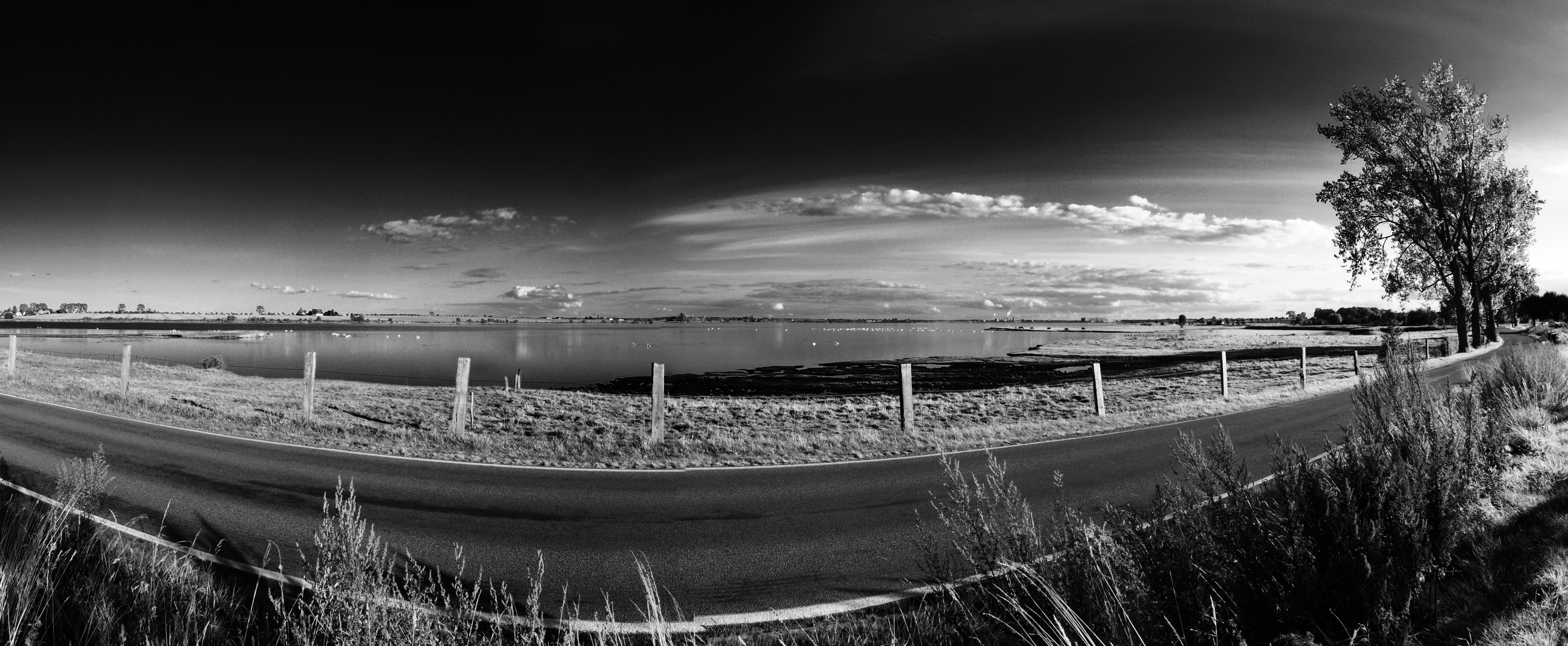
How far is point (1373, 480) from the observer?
3.40 m

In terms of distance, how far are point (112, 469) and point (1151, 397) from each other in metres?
Answer: 28.6

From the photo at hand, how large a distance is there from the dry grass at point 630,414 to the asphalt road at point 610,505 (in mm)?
1197

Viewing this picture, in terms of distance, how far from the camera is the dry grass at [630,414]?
12.2m

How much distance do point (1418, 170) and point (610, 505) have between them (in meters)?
36.5

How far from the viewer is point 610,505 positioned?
800cm

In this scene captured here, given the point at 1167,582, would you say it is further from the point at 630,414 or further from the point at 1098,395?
the point at 630,414

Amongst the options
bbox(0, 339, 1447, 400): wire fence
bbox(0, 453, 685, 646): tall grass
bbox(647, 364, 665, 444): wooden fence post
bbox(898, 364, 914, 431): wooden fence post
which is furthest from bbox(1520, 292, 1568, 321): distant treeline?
bbox(0, 453, 685, 646): tall grass

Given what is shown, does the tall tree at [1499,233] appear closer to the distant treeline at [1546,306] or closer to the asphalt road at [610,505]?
the asphalt road at [610,505]

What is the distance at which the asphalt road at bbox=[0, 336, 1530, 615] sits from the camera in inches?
221

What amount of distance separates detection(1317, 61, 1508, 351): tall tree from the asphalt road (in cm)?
2241

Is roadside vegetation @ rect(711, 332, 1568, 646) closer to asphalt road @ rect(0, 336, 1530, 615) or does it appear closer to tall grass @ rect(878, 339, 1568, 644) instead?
tall grass @ rect(878, 339, 1568, 644)

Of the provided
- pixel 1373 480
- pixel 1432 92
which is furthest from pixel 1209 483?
pixel 1432 92

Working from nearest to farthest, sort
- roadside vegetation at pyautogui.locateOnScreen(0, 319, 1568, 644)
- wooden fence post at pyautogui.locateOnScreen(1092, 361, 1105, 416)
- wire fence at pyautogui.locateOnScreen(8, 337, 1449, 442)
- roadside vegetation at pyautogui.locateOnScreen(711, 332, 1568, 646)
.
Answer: roadside vegetation at pyautogui.locateOnScreen(0, 319, 1568, 644)
roadside vegetation at pyautogui.locateOnScreen(711, 332, 1568, 646)
wire fence at pyautogui.locateOnScreen(8, 337, 1449, 442)
wooden fence post at pyautogui.locateOnScreen(1092, 361, 1105, 416)

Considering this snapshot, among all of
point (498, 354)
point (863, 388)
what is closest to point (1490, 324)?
point (863, 388)
